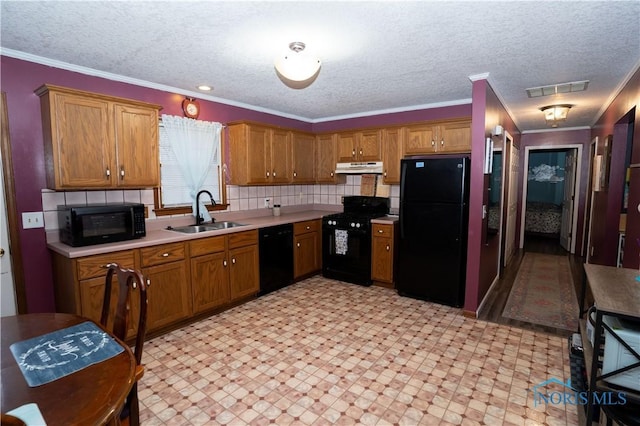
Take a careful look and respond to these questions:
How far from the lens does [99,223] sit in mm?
2605

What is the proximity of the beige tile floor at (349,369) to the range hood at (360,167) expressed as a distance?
1.92 metres

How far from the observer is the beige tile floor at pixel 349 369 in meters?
1.98

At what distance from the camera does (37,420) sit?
Result: 0.88 m

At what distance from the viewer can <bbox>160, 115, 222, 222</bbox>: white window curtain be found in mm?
3541

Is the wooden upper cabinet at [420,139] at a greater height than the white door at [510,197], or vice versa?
Answer: the wooden upper cabinet at [420,139]

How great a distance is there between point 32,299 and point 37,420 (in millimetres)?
2364

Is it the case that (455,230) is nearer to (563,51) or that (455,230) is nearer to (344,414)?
(563,51)

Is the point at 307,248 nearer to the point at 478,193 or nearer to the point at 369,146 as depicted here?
Answer: the point at 369,146

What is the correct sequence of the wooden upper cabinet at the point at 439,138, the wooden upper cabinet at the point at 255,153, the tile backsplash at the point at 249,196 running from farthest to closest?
the wooden upper cabinet at the point at 255,153, the wooden upper cabinet at the point at 439,138, the tile backsplash at the point at 249,196

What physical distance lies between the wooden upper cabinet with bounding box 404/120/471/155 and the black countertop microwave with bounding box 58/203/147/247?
320cm

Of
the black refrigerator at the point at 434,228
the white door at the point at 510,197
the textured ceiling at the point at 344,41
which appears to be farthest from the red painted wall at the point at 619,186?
the black refrigerator at the point at 434,228

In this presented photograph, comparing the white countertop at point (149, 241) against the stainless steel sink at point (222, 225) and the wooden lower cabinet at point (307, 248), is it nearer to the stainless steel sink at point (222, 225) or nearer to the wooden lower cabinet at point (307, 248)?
the stainless steel sink at point (222, 225)

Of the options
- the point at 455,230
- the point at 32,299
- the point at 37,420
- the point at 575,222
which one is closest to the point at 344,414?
the point at 37,420

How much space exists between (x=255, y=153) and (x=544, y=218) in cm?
738
